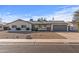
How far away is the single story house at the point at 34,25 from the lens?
6016 mm

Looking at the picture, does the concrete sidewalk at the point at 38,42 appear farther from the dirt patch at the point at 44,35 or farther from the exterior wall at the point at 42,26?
the exterior wall at the point at 42,26

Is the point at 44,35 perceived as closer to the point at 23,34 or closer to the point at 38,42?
the point at 38,42

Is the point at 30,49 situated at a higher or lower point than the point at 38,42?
lower

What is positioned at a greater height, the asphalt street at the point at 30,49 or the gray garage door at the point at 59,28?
the gray garage door at the point at 59,28

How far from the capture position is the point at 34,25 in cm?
607

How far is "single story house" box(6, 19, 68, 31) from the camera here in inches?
237

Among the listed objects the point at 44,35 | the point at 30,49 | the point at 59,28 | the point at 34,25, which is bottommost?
the point at 30,49

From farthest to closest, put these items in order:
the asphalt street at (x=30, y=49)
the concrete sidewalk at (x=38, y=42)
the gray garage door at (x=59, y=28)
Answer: the concrete sidewalk at (x=38, y=42) → the gray garage door at (x=59, y=28) → the asphalt street at (x=30, y=49)

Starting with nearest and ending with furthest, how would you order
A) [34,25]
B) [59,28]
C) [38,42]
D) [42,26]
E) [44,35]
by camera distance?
[34,25]
[42,26]
[59,28]
[44,35]
[38,42]

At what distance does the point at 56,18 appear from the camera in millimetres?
6137

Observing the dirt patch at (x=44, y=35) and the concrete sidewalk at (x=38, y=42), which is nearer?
the dirt patch at (x=44, y=35)

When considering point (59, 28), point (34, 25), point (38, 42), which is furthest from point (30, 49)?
point (59, 28)

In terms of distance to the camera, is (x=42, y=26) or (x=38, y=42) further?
(x=38, y=42)

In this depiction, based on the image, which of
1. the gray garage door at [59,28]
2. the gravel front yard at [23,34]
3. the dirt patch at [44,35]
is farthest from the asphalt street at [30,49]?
the gray garage door at [59,28]
